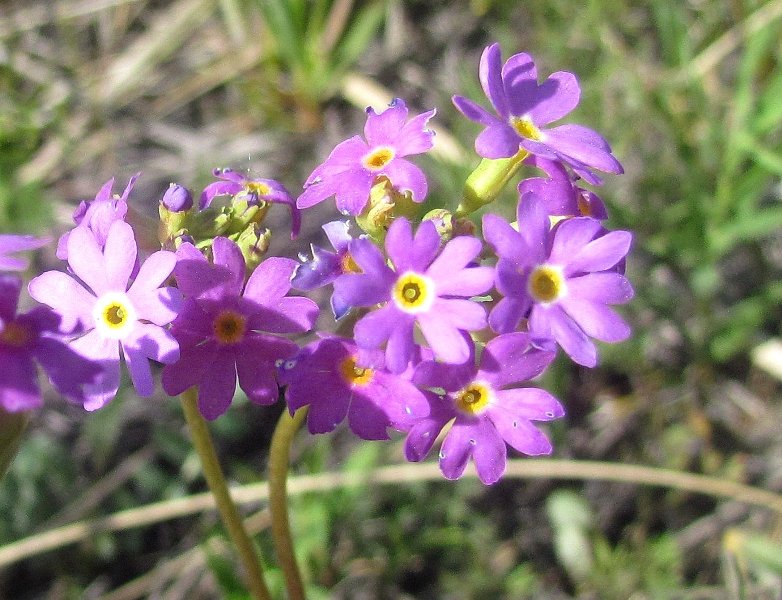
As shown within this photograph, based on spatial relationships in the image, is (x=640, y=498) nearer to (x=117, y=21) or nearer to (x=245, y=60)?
(x=245, y=60)

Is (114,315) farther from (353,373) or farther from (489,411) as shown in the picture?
(489,411)

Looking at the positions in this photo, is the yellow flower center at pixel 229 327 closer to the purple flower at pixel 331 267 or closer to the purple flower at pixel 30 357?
the purple flower at pixel 331 267

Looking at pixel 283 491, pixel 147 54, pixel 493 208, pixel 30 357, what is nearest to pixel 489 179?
pixel 283 491

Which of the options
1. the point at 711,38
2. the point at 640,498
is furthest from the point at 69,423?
the point at 711,38

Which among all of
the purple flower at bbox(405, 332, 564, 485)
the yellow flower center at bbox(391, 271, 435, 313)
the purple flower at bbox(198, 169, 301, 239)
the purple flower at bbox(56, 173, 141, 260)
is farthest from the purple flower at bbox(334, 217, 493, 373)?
the purple flower at bbox(56, 173, 141, 260)

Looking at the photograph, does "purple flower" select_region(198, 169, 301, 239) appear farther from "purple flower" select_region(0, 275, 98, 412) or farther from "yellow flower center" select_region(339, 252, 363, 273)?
"purple flower" select_region(0, 275, 98, 412)

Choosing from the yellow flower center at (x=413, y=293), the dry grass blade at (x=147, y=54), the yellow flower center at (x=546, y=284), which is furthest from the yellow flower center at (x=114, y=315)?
the dry grass blade at (x=147, y=54)
